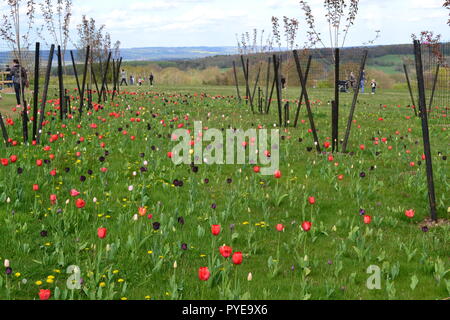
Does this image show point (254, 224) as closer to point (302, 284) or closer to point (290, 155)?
point (302, 284)

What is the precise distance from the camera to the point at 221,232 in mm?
5422

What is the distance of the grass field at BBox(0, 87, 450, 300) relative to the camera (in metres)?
4.12

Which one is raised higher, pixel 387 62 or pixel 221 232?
pixel 387 62

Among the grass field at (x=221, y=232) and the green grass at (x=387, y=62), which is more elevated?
the green grass at (x=387, y=62)

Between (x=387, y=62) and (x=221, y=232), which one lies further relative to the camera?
(x=387, y=62)

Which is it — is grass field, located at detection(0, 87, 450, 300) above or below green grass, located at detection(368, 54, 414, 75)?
below

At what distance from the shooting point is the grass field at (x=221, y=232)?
4125mm

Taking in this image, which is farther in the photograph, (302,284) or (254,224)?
(254,224)

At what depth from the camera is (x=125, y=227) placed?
5375 mm

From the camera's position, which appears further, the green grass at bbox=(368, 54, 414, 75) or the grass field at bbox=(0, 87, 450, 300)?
the green grass at bbox=(368, 54, 414, 75)

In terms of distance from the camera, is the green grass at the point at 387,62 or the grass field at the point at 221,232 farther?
the green grass at the point at 387,62

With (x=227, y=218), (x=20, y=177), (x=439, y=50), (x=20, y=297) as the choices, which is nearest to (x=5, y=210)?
(x=20, y=177)

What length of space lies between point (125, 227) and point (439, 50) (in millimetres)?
19070
